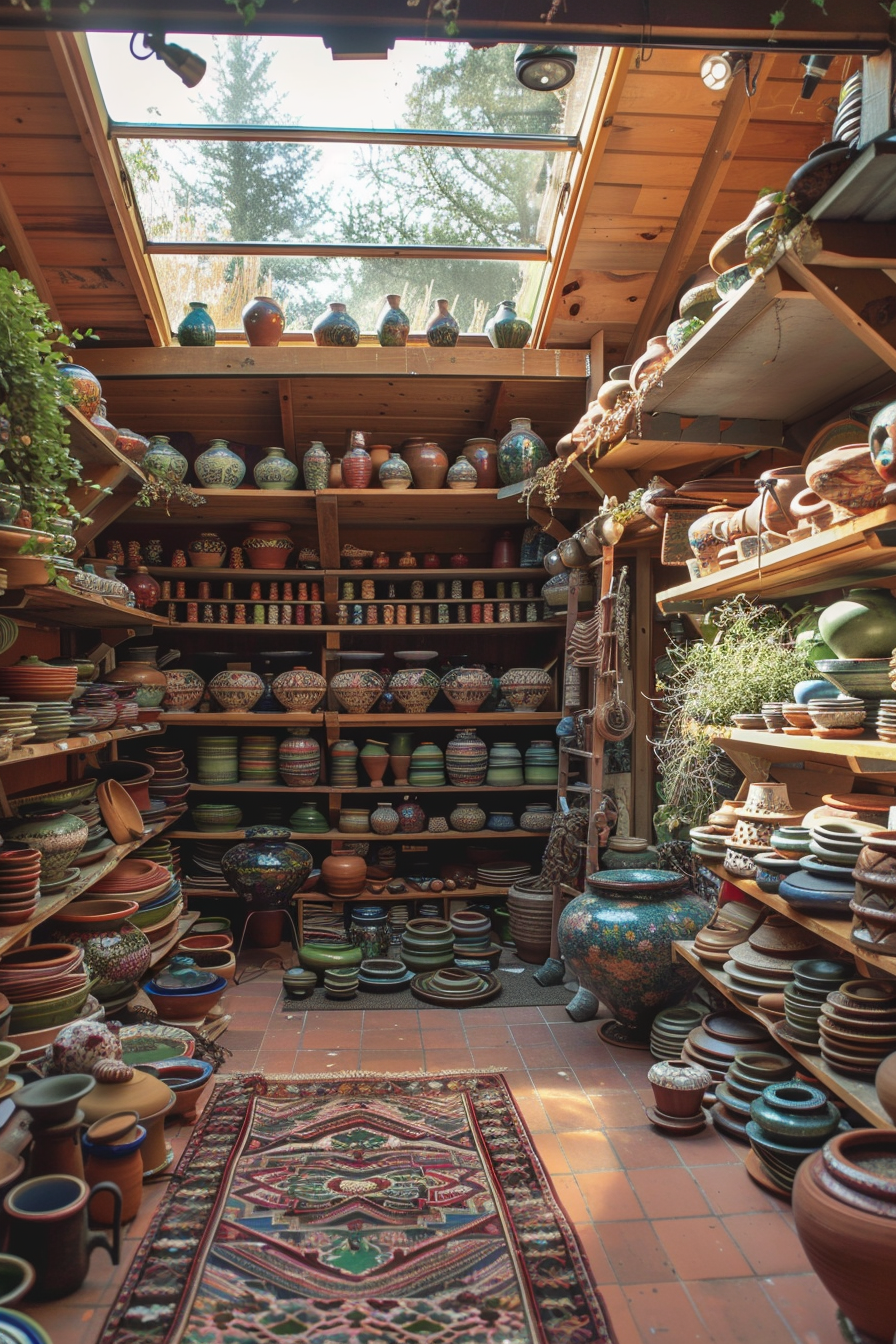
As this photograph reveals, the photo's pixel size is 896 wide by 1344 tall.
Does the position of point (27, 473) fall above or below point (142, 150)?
below

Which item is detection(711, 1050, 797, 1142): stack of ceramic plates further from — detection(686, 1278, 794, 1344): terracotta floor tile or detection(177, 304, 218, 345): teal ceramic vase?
detection(177, 304, 218, 345): teal ceramic vase

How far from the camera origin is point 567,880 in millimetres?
4445

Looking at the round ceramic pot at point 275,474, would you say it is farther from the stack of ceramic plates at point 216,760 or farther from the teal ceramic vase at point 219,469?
the stack of ceramic plates at point 216,760

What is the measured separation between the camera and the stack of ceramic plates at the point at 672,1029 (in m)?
3.37

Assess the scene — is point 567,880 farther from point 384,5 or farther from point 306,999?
point 384,5

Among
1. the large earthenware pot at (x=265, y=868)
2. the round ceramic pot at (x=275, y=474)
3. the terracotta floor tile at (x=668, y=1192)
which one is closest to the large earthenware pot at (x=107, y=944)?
the large earthenware pot at (x=265, y=868)

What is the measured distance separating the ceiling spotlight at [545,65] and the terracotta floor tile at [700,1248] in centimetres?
325

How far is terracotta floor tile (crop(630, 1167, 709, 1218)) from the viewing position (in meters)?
2.45

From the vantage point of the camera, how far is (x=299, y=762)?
529 cm

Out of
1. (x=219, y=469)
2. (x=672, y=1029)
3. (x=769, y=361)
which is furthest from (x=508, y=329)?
(x=672, y=1029)

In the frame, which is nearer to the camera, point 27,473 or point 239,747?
point 27,473

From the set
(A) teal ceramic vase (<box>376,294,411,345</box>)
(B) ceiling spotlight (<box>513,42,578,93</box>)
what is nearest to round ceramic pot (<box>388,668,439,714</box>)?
(A) teal ceramic vase (<box>376,294,411,345</box>)

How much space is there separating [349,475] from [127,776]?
78.0 inches

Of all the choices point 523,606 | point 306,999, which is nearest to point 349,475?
A: point 523,606
